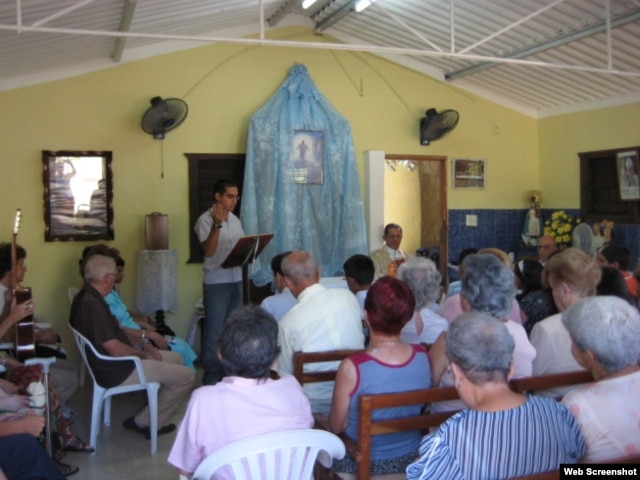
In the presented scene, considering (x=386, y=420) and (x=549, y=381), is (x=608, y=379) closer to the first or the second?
(x=549, y=381)

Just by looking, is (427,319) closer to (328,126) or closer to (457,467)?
(457,467)

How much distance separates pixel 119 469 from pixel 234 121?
3770 millimetres

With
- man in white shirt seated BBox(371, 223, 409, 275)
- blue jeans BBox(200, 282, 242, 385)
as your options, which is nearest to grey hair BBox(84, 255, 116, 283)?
blue jeans BBox(200, 282, 242, 385)

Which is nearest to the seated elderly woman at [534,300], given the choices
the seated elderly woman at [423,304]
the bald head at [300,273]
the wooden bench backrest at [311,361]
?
the seated elderly woman at [423,304]

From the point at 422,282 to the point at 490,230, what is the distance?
473cm

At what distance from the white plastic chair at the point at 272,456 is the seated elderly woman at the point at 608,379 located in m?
0.80

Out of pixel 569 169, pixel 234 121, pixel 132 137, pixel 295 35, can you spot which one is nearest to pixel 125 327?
pixel 132 137

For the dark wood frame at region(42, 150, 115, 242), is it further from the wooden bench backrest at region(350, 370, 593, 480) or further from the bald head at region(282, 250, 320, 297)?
the wooden bench backrest at region(350, 370, 593, 480)

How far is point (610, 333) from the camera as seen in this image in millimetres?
1969

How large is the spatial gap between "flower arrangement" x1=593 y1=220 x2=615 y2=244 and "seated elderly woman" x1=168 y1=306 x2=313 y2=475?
5.60 m

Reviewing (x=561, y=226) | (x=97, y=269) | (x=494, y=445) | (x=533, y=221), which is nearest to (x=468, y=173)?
(x=533, y=221)

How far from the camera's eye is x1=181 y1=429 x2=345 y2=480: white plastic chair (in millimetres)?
1918

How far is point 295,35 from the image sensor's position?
22.1 feet

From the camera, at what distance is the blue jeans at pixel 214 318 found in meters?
5.01
